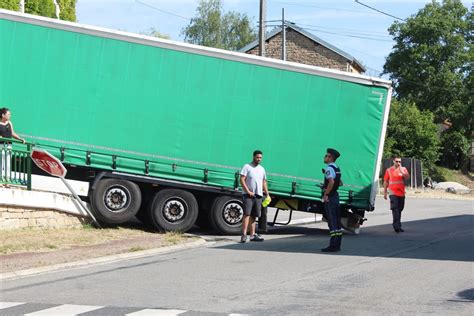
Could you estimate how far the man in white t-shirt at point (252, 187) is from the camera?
13.9m

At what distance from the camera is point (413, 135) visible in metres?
50.9

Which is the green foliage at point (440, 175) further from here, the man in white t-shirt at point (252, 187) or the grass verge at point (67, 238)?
the grass verge at point (67, 238)

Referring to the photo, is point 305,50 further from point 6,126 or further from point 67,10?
point 6,126

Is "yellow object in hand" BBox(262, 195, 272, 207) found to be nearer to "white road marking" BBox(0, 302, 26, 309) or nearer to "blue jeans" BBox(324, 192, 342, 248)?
"blue jeans" BBox(324, 192, 342, 248)

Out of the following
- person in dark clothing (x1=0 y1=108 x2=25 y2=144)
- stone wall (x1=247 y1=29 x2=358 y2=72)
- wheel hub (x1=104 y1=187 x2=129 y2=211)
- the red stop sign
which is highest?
stone wall (x1=247 y1=29 x2=358 y2=72)

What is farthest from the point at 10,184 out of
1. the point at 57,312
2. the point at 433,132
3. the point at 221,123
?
the point at 433,132

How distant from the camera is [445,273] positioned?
33.8ft

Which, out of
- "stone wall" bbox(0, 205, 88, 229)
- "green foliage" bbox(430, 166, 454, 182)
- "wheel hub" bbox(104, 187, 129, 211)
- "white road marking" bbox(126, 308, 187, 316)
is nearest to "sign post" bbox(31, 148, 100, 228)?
"stone wall" bbox(0, 205, 88, 229)

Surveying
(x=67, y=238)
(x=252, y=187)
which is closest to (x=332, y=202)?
(x=252, y=187)

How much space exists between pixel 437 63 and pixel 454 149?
737 centimetres

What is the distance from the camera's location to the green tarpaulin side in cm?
1429

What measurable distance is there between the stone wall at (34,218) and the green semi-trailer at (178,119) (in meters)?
0.53

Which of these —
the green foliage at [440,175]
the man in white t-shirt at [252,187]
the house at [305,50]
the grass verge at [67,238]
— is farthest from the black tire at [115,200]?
the green foliage at [440,175]

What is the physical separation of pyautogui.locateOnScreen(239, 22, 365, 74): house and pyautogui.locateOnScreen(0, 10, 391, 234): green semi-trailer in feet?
124
